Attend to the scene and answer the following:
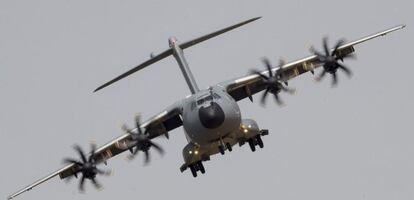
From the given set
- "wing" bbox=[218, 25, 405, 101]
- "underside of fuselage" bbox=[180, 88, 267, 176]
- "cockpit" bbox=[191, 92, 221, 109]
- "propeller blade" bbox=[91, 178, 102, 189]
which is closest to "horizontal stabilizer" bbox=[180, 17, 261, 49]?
"wing" bbox=[218, 25, 405, 101]

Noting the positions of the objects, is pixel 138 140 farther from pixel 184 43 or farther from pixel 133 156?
pixel 184 43

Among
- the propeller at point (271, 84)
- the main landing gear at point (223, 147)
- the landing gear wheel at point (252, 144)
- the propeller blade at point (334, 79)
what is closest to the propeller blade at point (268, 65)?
the propeller at point (271, 84)

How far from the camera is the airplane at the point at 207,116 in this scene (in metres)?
55.8

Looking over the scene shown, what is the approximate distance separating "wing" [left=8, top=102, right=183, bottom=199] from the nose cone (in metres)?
5.93

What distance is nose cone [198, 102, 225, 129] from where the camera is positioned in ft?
179

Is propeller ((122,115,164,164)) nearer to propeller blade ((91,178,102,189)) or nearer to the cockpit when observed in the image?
propeller blade ((91,178,102,189))

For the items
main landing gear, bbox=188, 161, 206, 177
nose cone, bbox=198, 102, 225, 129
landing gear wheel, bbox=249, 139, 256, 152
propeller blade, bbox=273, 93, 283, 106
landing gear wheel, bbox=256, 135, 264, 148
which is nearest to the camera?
nose cone, bbox=198, 102, 225, 129

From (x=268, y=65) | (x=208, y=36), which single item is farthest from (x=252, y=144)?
(x=208, y=36)

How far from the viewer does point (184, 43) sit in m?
64.2

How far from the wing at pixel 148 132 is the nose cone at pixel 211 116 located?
5930mm

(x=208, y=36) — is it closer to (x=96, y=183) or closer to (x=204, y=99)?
(x=204, y=99)

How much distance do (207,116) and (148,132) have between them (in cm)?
925

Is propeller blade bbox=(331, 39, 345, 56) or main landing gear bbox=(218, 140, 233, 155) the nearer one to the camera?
main landing gear bbox=(218, 140, 233, 155)

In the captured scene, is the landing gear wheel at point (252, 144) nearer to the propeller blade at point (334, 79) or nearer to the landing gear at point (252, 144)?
the landing gear at point (252, 144)
